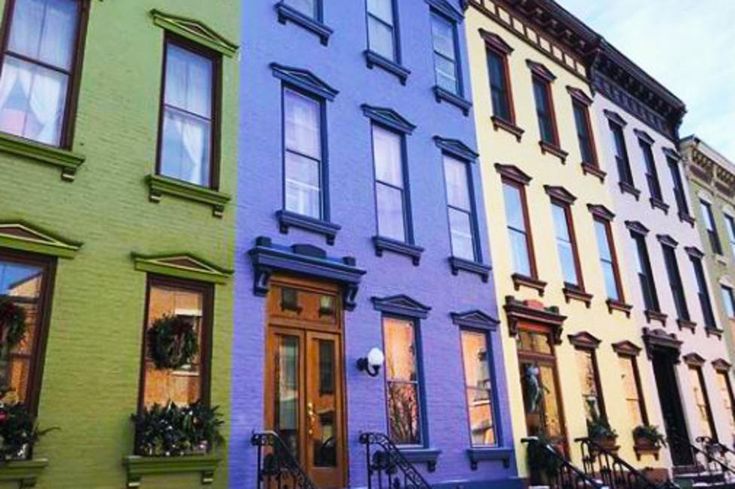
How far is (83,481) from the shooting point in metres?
6.77

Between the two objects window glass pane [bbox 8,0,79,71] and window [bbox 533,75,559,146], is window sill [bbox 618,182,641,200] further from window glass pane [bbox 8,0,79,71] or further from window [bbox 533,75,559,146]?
window glass pane [bbox 8,0,79,71]

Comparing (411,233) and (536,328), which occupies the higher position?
(411,233)

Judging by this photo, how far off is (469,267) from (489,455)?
3282mm

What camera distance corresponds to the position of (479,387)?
11.7 m

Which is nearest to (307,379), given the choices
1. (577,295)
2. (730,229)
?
(577,295)

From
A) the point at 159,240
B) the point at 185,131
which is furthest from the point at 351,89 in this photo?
the point at 159,240

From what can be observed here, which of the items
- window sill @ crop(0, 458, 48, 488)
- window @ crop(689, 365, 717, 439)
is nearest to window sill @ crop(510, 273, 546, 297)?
window @ crop(689, 365, 717, 439)

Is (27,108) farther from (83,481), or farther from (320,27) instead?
(320,27)

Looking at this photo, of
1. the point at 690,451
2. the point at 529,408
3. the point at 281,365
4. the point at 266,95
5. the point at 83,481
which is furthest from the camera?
the point at 690,451

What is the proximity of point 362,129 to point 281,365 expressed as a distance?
4479mm

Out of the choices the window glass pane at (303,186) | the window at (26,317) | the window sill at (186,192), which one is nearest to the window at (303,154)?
the window glass pane at (303,186)

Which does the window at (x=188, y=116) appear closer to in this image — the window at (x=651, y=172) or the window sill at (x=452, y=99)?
the window sill at (x=452, y=99)

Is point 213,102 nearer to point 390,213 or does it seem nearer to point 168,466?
point 390,213

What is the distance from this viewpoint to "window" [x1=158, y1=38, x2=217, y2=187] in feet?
29.0
